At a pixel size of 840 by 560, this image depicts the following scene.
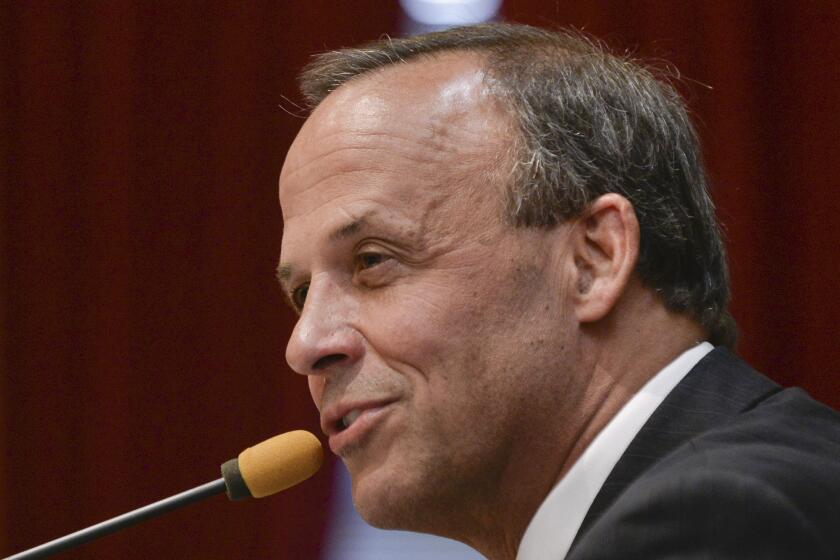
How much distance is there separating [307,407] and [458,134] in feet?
3.88

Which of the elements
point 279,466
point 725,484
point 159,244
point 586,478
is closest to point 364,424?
point 279,466

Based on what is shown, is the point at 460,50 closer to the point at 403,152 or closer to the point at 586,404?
the point at 403,152

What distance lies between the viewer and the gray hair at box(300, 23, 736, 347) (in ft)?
5.09

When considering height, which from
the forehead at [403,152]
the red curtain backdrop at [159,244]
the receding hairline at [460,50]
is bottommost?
the red curtain backdrop at [159,244]

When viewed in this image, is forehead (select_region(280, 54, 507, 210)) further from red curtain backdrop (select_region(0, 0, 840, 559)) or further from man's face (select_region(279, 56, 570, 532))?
red curtain backdrop (select_region(0, 0, 840, 559))

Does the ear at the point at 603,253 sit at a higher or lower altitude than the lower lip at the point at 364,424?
higher

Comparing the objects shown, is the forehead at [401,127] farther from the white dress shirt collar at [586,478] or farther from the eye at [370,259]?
the white dress shirt collar at [586,478]

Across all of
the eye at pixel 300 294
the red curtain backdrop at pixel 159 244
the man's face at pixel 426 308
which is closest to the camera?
the man's face at pixel 426 308

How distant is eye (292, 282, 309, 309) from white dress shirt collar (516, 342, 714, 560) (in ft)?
1.52

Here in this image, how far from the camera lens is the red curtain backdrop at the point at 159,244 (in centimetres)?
262

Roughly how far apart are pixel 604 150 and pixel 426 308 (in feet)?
1.11

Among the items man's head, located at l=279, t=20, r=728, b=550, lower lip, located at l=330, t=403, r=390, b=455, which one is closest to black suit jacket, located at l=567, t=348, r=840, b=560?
man's head, located at l=279, t=20, r=728, b=550

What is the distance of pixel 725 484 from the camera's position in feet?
3.47

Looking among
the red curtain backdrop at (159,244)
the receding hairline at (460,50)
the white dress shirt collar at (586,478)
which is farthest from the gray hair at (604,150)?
the red curtain backdrop at (159,244)
